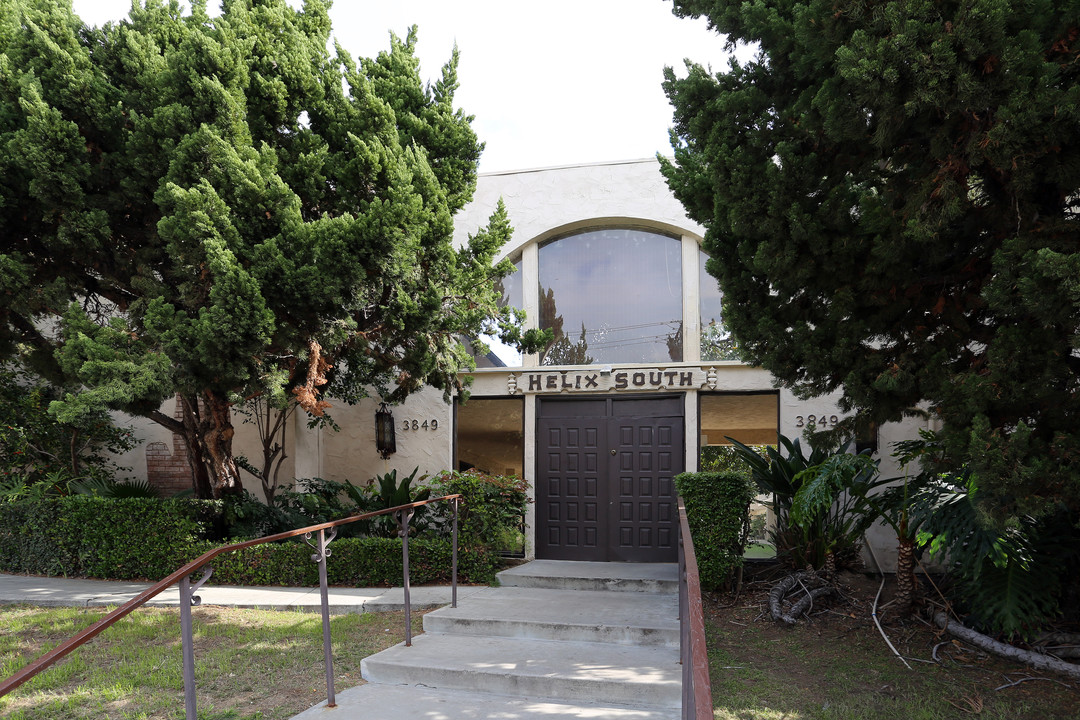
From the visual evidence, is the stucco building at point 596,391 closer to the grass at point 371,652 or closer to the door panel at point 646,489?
the door panel at point 646,489

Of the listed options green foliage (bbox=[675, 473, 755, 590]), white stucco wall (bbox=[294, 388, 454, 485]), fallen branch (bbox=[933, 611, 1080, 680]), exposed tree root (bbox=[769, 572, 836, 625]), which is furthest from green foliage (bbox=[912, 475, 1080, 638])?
white stucco wall (bbox=[294, 388, 454, 485])

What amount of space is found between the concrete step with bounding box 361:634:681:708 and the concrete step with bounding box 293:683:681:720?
7cm

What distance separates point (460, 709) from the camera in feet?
12.6

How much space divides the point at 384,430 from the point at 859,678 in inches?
259

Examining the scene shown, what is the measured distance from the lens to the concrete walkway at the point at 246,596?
6.52m

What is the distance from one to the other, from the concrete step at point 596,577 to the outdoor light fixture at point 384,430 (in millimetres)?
2664

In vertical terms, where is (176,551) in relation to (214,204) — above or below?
below

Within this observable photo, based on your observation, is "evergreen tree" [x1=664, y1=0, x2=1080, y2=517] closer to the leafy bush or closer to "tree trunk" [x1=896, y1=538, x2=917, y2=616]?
"tree trunk" [x1=896, y1=538, x2=917, y2=616]

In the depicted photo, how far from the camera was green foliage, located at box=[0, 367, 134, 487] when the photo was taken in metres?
8.96

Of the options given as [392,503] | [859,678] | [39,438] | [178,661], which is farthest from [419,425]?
[859,678]

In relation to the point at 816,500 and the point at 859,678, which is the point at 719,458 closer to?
the point at 816,500

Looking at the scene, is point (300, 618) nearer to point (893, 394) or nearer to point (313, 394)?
point (313, 394)

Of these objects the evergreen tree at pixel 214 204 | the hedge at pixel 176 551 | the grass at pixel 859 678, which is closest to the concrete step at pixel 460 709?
the grass at pixel 859 678

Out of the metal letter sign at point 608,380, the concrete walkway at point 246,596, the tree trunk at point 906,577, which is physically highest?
the metal letter sign at point 608,380
